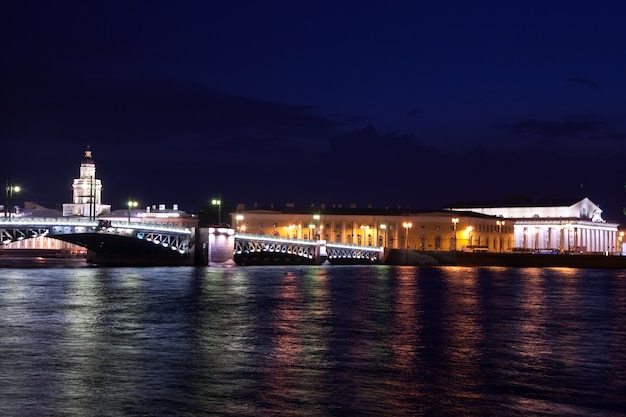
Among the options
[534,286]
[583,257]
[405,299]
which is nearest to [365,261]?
[583,257]

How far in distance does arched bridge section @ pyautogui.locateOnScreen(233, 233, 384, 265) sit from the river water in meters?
44.2

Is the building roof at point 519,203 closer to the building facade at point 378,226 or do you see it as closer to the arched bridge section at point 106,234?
the building facade at point 378,226

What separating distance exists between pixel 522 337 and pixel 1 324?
13828 mm

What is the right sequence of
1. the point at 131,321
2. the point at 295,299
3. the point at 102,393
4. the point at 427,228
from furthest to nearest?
1. the point at 427,228
2. the point at 295,299
3. the point at 131,321
4. the point at 102,393

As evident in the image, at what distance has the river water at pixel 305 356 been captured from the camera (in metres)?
16.7

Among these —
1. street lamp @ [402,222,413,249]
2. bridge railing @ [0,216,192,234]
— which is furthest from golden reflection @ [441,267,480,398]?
street lamp @ [402,222,413,249]

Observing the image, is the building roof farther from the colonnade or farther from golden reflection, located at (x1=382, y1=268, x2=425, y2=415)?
golden reflection, located at (x1=382, y1=268, x2=425, y2=415)

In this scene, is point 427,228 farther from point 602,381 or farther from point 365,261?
point 602,381

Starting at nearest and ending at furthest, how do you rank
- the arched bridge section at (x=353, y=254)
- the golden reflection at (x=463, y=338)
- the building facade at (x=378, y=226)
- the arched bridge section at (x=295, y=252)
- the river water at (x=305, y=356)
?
the river water at (x=305, y=356) < the golden reflection at (x=463, y=338) < the arched bridge section at (x=295, y=252) < the arched bridge section at (x=353, y=254) < the building facade at (x=378, y=226)

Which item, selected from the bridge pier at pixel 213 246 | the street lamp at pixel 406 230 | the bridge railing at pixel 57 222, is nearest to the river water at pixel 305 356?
the bridge railing at pixel 57 222

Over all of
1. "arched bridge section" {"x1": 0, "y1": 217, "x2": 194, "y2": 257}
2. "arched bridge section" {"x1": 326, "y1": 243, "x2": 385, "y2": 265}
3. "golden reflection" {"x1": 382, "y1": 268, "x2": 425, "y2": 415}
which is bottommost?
"golden reflection" {"x1": 382, "y1": 268, "x2": 425, "y2": 415}

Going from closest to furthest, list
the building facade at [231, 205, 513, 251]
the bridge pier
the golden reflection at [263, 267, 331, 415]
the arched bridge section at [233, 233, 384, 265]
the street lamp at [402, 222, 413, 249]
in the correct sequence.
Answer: the golden reflection at [263, 267, 331, 415], the bridge pier, the arched bridge section at [233, 233, 384, 265], the street lamp at [402, 222, 413, 249], the building facade at [231, 205, 513, 251]

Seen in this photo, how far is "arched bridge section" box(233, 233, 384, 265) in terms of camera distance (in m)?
87.9

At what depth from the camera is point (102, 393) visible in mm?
17172
